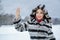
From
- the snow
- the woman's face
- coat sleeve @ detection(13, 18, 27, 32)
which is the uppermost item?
the woman's face

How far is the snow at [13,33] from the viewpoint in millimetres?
1252

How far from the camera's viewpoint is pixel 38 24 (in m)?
1.29

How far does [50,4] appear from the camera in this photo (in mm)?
1330

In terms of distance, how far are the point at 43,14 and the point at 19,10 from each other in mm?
244

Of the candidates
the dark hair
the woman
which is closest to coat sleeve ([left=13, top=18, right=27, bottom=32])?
the woman

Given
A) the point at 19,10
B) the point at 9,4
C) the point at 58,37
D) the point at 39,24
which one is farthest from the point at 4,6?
the point at 58,37

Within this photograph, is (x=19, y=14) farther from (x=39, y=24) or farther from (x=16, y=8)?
(x=39, y=24)

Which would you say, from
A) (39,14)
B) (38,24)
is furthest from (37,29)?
(39,14)

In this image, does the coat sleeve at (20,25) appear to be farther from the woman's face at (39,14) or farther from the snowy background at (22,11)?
the woman's face at (39,14)

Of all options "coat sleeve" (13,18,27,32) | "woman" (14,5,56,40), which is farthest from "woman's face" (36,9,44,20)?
"coat sleeve" (13,18,27,32)

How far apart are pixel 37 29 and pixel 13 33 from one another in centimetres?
24

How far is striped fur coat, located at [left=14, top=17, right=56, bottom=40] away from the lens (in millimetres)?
1267

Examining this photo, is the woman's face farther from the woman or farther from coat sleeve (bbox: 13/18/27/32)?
coat sleeve (bbox: 13/18/27/32)

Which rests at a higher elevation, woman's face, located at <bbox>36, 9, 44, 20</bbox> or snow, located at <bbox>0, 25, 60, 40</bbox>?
woman's face, located at <bbox>36, 9, 44, 20</bbox>
